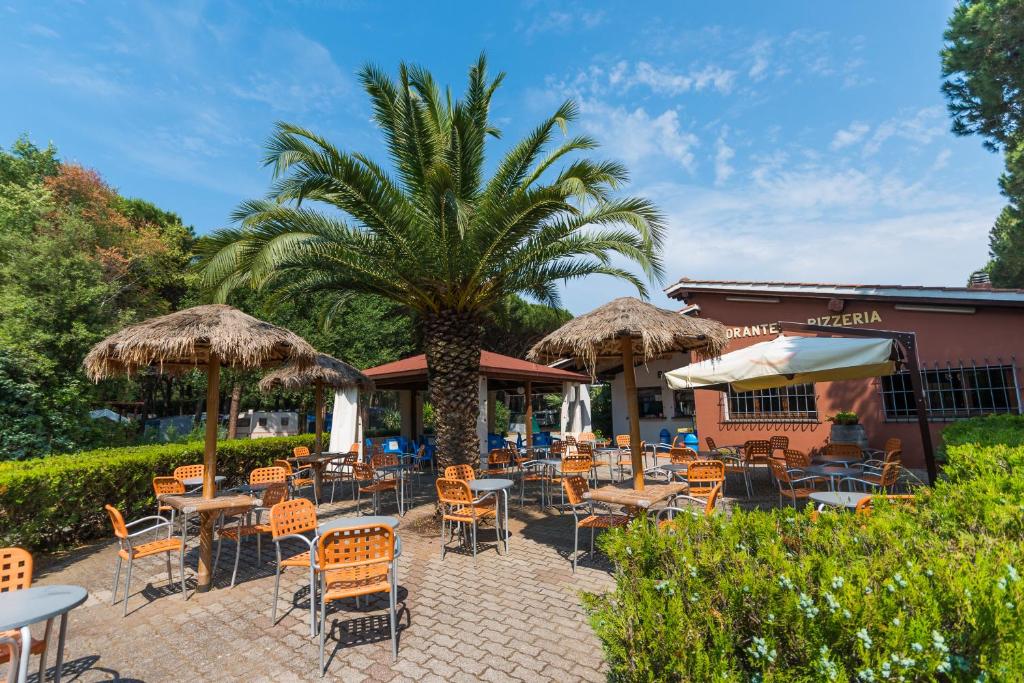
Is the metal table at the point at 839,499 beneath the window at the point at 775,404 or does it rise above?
beneath

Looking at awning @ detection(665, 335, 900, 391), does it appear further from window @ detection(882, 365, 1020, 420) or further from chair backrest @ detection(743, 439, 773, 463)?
window @ detection(882, 365, 1020, 420)

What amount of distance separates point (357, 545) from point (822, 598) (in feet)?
10.3

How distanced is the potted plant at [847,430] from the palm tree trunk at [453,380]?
8896 millimetres

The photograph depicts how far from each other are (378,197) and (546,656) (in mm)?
5744

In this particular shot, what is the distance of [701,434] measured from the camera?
14.3 m

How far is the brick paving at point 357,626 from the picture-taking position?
10.8ft

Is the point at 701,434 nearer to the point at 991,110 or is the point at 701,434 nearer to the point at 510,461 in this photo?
the point at 510,461

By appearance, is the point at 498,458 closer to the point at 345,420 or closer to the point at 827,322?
the point at 345,420

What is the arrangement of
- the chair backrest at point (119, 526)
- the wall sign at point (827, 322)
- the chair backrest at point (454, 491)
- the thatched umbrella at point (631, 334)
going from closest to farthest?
1. the chair backrest at point (119, 526)
2. the chair backrest at point (454, 491)
3. the thatched umbrella at point (631, 334)
4. the wall sign at point (827, 322)

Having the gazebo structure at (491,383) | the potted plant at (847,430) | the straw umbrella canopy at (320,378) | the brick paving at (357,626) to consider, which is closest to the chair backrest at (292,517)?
the brick paving at (357,626)

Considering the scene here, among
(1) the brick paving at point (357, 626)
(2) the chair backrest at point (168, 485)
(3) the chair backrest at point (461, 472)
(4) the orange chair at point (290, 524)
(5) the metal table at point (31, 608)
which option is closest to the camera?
(5) the metal table at point (31, 608)

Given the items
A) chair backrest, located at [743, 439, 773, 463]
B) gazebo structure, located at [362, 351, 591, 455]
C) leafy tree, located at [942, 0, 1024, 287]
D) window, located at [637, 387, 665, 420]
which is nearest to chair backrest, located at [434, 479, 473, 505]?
gazebo structure, located at [362, 351, 591, 455]

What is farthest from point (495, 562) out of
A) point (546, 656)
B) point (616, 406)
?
point (616, 406)

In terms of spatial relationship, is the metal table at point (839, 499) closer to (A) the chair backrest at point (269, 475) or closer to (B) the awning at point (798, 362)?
(B) the awning at point (798, 362)
